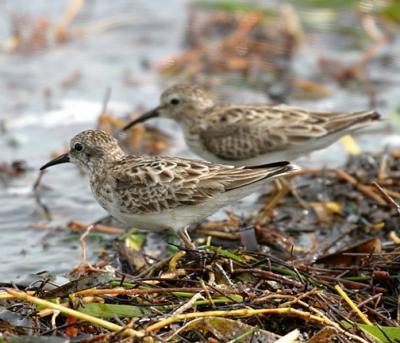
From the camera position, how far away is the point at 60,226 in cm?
798

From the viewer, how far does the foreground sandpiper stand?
6332 mm

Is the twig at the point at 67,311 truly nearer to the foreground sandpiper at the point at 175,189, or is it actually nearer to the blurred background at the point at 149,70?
the foreground sandpiper at the point at 175,189

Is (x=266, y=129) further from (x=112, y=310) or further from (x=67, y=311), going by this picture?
(x=67, y=311)

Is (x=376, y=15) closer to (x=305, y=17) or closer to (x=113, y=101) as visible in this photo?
(x=305, y=17)

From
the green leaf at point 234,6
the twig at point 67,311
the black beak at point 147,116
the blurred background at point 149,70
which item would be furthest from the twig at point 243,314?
A: the green leaf at point 234,6

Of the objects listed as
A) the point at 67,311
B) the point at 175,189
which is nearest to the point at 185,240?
the point at 175,189

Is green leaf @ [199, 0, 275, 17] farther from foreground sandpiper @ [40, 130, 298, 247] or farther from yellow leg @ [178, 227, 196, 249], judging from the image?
yellow leg @ [178, 227, 196, 249]

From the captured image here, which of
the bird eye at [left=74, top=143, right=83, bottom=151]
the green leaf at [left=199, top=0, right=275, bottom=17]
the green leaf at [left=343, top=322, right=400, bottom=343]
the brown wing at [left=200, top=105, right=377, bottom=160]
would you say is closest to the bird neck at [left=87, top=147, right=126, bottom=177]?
the bird eye at [left=74, top=143, right=83, bottom=151]

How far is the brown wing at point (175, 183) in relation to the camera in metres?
6.33

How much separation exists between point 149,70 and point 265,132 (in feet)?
14.8

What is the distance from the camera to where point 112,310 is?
17.0 ft

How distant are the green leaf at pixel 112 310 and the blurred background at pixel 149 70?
256 cm

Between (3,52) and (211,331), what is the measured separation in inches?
322

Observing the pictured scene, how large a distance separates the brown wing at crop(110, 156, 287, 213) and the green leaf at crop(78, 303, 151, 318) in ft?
4.00
